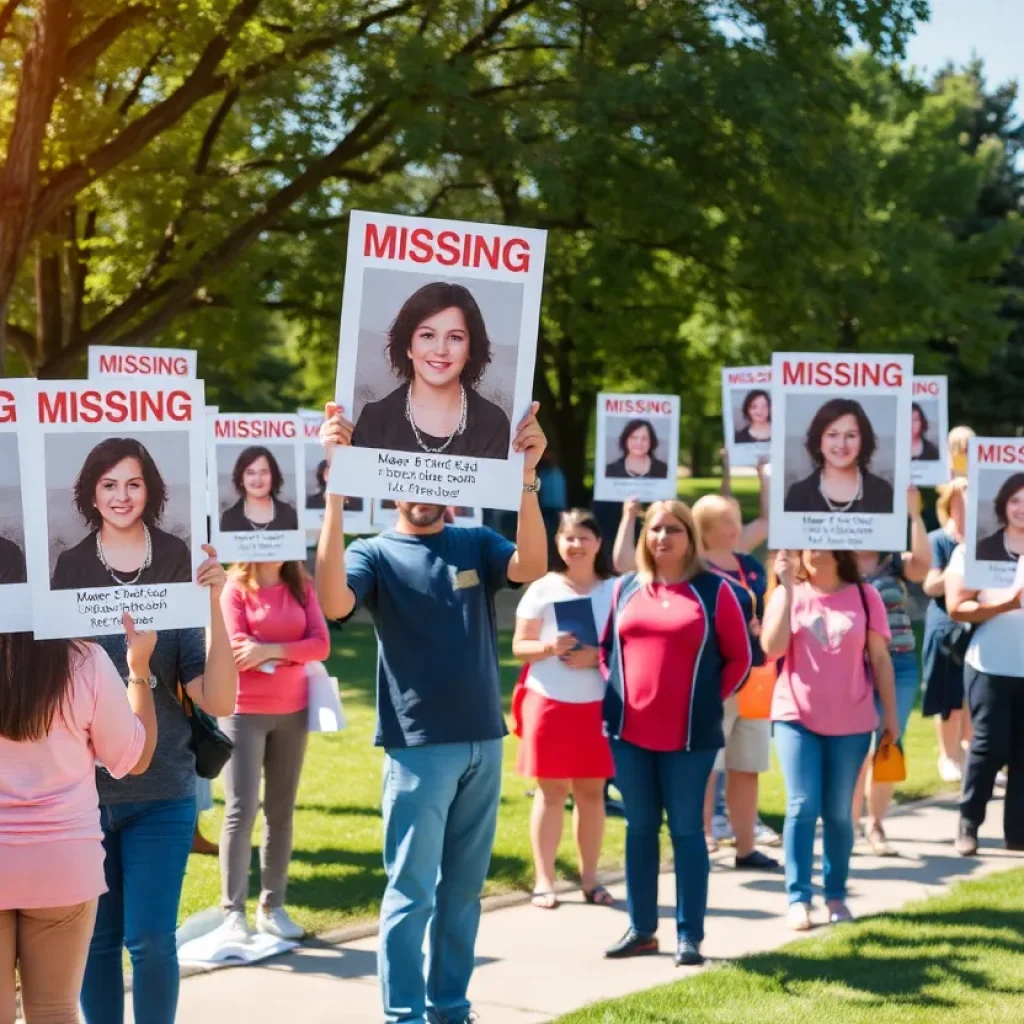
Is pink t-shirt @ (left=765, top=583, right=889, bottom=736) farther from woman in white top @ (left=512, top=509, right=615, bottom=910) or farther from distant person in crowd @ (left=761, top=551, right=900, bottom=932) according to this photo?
woman in white top @ (left=512, top=509, right=615, bottom=910)

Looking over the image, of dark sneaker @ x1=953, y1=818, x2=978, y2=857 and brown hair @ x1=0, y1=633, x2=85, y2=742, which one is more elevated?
brown hair @ x1=0, y1=633, x2=85, y2=742

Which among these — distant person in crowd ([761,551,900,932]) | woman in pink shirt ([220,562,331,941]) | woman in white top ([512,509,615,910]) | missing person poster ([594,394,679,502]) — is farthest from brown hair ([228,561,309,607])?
missing person poster ([594,394,679,502])

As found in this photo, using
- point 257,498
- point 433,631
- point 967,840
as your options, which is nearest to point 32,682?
point 433,631

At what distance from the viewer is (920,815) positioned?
33.4 feet

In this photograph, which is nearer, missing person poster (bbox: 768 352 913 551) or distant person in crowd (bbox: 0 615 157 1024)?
distant person in crowd (bbox: 0 615 157 1024)

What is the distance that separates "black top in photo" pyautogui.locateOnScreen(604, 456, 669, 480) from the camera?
1119cm

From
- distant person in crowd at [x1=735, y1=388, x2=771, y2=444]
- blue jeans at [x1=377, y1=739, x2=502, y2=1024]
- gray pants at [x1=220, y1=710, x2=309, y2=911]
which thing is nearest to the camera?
blue jeans at [x1=377, y1=739, x2=502, y2=1024]

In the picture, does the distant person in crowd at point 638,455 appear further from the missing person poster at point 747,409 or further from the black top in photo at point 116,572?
the black top in photo at point 116,572

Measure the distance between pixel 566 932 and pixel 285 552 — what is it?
2192mm

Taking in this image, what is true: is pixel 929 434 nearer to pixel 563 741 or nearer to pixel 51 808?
pixel 563 741

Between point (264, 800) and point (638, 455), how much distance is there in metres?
4.77

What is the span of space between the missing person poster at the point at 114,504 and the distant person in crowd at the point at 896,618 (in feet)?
17.1

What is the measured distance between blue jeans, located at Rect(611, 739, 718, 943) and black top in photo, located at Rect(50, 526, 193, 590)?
2.97 meters

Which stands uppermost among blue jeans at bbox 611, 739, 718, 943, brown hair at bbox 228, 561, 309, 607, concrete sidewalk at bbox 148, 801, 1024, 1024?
brown hair at bbox 228, 561, 309, 607
